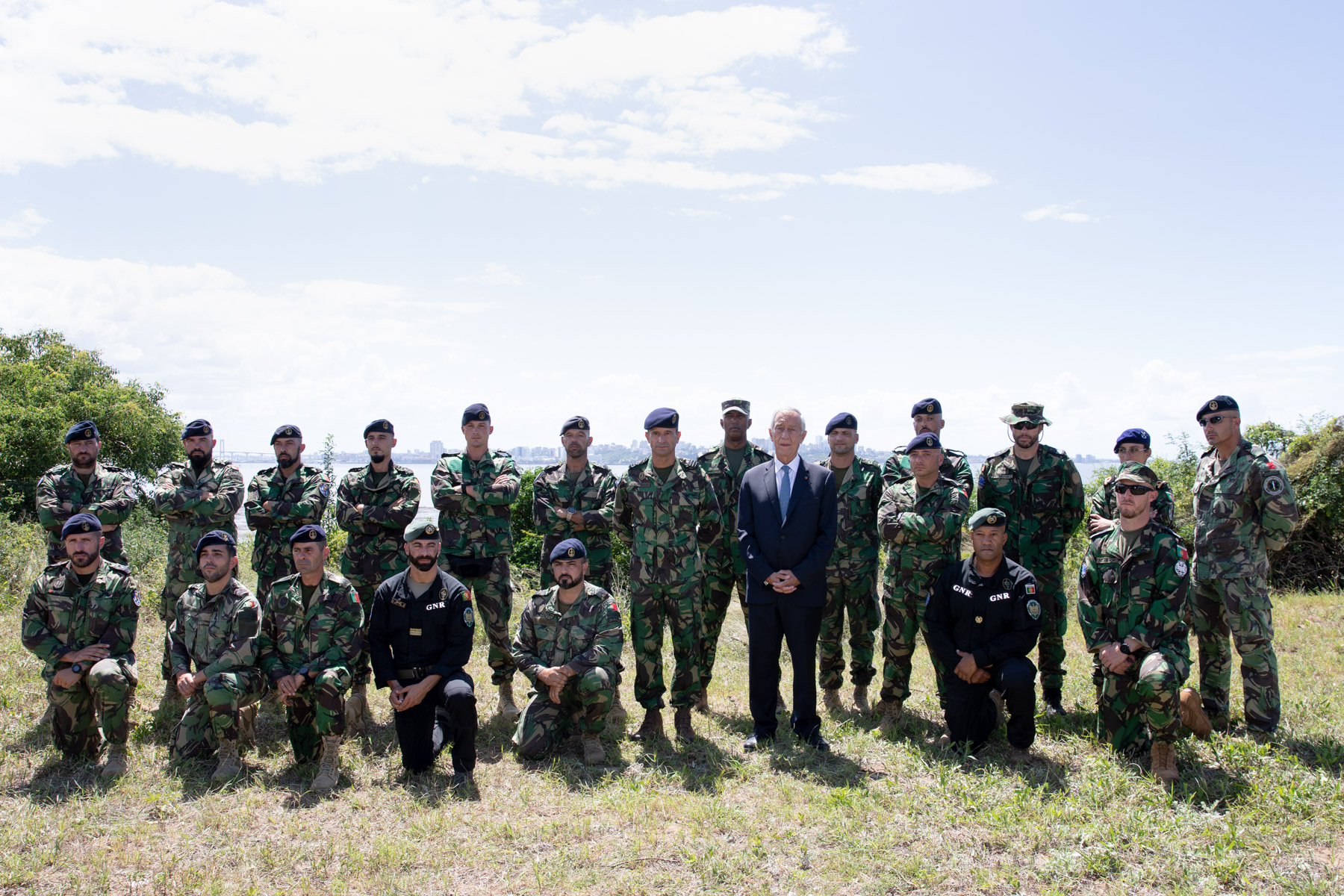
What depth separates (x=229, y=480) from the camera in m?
7.09

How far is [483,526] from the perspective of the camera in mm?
6816

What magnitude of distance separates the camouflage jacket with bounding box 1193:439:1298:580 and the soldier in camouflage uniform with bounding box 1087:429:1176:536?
259 mm

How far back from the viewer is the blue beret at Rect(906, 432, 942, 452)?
6.29 metres

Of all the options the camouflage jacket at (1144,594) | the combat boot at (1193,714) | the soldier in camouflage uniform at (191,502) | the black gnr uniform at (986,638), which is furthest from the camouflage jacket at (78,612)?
the combat boot at (1193,714)

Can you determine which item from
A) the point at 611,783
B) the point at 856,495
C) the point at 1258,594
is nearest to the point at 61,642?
the point at 611,783

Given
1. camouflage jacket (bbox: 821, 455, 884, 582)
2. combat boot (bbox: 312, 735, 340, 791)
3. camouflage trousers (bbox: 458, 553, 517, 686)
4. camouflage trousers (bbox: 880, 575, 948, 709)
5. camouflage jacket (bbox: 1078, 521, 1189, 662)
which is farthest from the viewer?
camouflage trousers (bbox: 458, 553, 517, 686)

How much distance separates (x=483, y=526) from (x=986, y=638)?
3.97 m

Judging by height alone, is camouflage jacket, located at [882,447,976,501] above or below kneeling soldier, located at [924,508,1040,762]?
above

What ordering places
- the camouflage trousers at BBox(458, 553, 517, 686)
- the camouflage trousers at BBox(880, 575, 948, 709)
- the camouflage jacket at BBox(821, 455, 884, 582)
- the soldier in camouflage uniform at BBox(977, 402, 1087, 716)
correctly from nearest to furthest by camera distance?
the camouflage trousers at BBox(880, 575, 948, 709) → the soldier in camouflage uniform at BBox(977, 402, 1087, 716) → the camouflage jacket at BBox(821, 455, 884, 582) → the camouflage trousers at BBox(458, 553, 517, 686)

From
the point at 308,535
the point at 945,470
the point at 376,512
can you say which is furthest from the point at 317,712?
the point at 945,470

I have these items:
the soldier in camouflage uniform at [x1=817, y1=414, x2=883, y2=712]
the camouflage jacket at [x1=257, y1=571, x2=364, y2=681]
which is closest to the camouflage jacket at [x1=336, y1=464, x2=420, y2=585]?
the camouflage jacket at [x1=257, y1=571, x2=364, y2=681]

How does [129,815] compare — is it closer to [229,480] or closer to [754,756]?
[229,480]

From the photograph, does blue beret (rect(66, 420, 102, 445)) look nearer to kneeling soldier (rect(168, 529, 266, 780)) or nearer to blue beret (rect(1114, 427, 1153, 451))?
kneeling soldier (rect(168, 529, 266, 780))

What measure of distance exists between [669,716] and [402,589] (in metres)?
2.45
